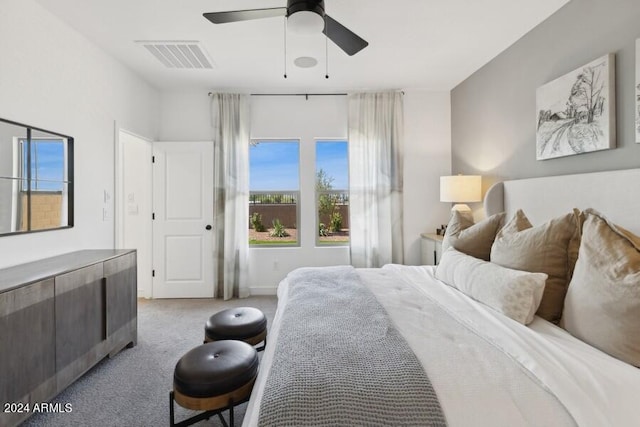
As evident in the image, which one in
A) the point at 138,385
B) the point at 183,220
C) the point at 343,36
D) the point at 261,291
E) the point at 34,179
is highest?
the point at 343,36

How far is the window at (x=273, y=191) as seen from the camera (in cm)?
423

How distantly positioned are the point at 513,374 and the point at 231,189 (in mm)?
3527

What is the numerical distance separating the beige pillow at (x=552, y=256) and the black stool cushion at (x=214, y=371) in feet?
4.98

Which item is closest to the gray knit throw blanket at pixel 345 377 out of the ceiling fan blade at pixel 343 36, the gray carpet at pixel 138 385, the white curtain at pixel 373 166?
the gray carpet at pixel 138 385

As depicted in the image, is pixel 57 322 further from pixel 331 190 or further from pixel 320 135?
pixel 320 135

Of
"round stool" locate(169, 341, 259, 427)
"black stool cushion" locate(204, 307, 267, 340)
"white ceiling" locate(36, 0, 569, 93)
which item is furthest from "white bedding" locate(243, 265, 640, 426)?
"white ceiling" locate(36, 0, 569, 93)

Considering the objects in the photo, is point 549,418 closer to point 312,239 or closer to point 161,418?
point 161,418

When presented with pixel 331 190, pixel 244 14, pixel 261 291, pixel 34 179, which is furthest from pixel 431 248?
pixel 34 179

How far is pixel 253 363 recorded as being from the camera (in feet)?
5.09

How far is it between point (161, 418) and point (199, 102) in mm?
3571

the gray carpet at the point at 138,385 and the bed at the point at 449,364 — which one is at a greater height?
the bed at the point at 449,364

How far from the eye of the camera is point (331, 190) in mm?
4262

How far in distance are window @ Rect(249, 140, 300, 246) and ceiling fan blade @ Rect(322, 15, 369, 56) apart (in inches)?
82.5

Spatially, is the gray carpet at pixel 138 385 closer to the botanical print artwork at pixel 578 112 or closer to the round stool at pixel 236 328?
the round stool at pixel 236 328
